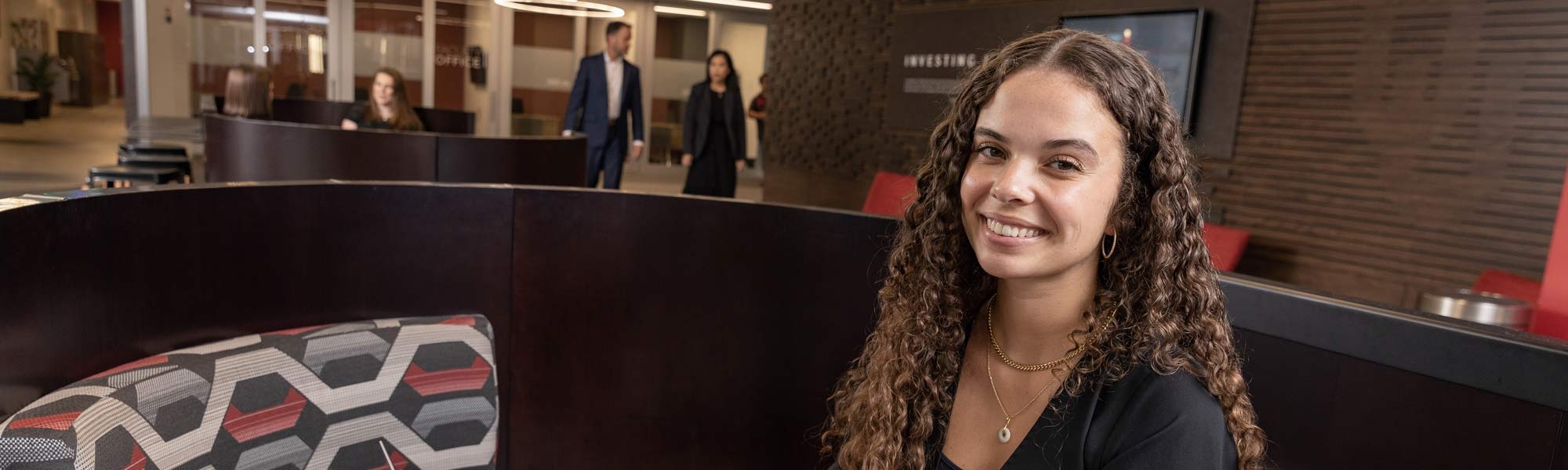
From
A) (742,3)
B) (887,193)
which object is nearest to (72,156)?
(742,3)

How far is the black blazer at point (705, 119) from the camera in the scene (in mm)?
8297

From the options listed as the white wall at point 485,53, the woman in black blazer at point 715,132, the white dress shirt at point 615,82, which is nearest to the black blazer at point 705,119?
the woman in black blazer at point 715,132

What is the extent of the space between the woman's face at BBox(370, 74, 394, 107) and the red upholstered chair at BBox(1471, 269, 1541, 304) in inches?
251

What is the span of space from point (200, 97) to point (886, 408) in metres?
14.8

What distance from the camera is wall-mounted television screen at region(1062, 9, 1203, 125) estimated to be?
580 centimetres

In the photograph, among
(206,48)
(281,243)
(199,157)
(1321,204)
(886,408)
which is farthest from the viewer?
(206,48)

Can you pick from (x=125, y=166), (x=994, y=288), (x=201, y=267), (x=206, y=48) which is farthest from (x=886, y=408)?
(x=206, y=48)

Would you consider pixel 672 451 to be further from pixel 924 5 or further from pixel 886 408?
pixel 924 5

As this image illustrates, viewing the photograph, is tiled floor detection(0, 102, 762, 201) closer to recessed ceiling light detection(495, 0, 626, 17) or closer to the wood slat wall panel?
recessed ceiling light detection(495, 0, 626, 17)

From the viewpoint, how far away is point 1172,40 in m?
5.98

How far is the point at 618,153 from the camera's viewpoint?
827 cm

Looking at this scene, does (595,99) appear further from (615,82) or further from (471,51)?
(471,51)

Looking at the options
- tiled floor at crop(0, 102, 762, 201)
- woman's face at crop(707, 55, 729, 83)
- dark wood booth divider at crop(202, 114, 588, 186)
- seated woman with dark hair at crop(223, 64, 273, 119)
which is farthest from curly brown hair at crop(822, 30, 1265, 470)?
seated woman with dark hair at crop(223, 64, 273, 119)

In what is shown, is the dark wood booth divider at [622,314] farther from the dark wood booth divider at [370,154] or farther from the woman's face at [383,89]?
the woman's face at [383,89]
